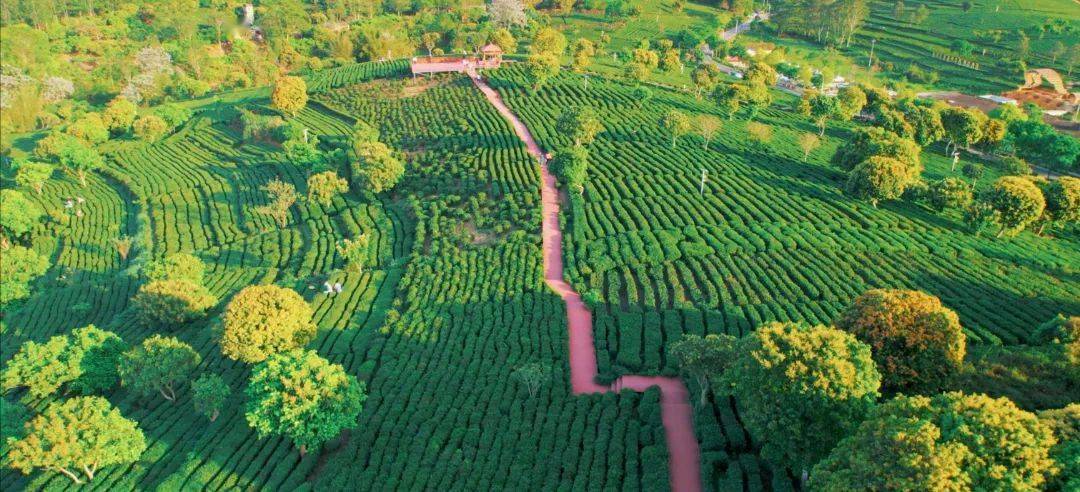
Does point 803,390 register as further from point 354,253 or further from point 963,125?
point 963,125

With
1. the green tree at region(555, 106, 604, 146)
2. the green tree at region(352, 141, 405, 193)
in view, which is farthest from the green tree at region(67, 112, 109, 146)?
the green tree at region(555, 106, 604, 146)

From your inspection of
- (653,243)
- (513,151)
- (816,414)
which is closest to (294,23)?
(513,151)

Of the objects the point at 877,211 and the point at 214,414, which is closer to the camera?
the point at 214,414

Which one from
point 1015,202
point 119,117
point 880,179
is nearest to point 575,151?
point 880,179

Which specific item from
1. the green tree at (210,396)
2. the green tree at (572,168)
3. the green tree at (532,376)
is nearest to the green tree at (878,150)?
the green tree at (572,168)

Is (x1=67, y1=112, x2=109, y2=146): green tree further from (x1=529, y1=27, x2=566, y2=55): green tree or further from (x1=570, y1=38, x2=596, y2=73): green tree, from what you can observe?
(x1=570, y1=38, x2=596, y2=73): green tree

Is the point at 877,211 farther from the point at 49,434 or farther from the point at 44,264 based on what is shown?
the point at 44,264
